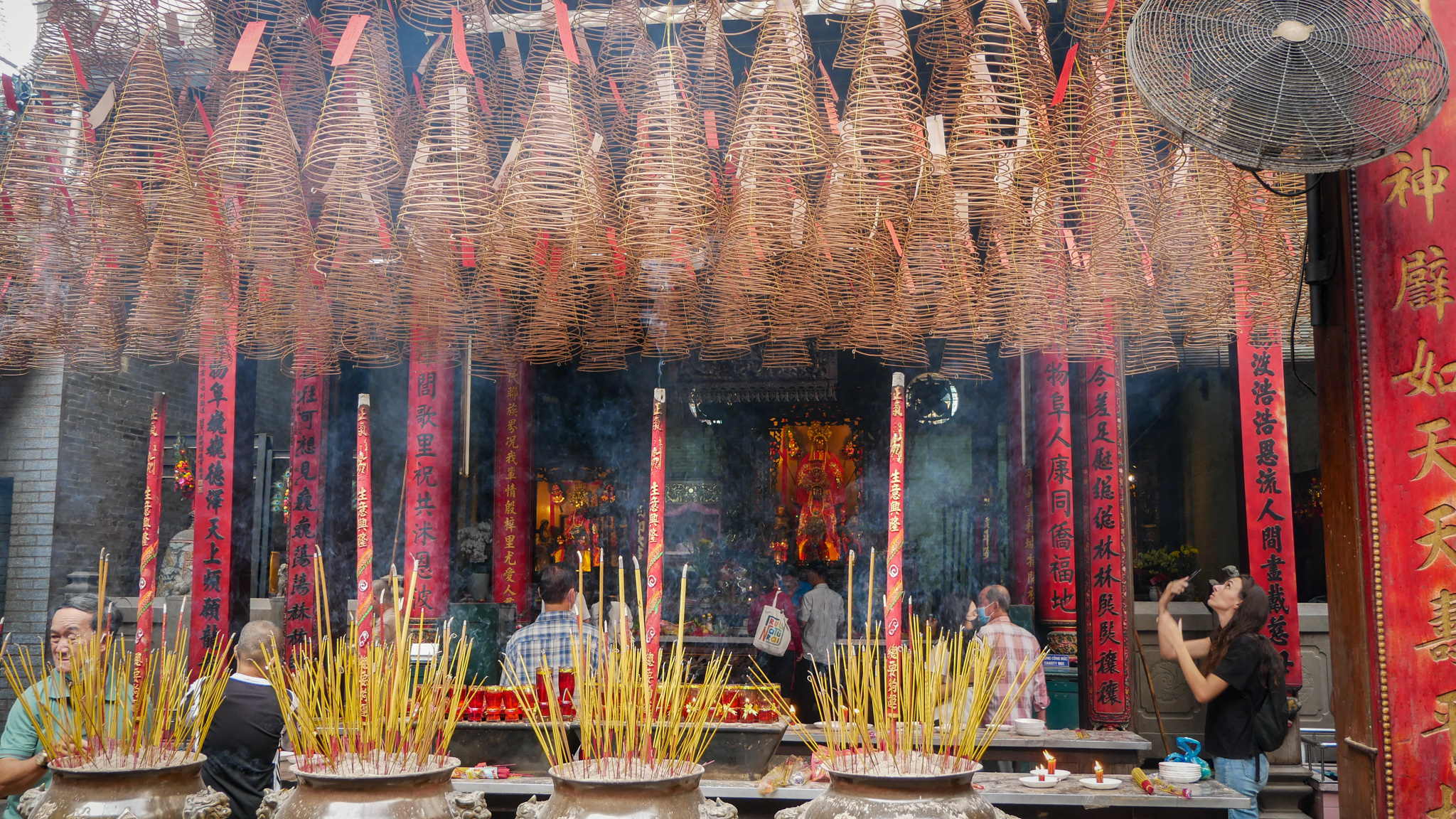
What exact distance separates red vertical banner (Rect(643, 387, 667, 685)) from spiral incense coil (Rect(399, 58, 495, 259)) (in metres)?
0.82

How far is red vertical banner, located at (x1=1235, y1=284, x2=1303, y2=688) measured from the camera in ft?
17.0

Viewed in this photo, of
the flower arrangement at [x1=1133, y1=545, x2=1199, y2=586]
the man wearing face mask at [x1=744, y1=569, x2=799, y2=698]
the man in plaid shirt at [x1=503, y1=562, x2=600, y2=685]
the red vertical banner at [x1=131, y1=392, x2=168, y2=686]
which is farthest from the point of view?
the flower arrangement at [x1=1133, y1=545, x2=1199, y2=586]

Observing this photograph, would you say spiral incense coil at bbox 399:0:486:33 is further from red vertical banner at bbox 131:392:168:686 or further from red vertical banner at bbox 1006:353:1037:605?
red vertical banner at bbox 1006:353:1037:605

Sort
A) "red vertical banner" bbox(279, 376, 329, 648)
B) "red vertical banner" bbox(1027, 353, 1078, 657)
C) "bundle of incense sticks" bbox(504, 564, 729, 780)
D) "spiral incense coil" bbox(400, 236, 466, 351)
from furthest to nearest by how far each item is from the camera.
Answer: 1. "red vertical banner" bbox(279, 376, 329, 648)
2. "red vertical banner" bbox(1027, 353, 1078, 657)
3. "spiral incense coil" bbox(400, 236, 466, 351)
4. "bundle of incense sticks" bbox(504, 564, 729, 780)

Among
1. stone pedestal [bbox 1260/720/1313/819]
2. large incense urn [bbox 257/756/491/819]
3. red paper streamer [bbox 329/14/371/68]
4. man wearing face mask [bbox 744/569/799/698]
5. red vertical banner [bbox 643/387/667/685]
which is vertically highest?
red paper streamer [bbox 329/14/371/68]

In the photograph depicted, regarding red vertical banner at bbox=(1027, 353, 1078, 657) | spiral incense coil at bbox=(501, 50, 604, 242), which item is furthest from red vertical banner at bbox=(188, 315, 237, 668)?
red vertical banner at bbox=(1027, 353, 1078, 657)

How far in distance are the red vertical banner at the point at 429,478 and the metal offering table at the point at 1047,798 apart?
8.69 feet

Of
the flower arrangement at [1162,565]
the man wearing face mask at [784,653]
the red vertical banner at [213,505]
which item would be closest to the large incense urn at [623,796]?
the red vertical banner at [213,505]

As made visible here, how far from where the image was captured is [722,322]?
470 cm

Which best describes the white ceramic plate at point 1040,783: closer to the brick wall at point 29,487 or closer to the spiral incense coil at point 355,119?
the spiral incense coil at point 355,119

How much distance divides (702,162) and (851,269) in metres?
1.41

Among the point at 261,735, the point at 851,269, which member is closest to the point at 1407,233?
the point at 851,269

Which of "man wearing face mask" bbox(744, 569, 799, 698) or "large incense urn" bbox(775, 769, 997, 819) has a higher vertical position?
"large incense urn" bbox(775, 769, 997, 819)

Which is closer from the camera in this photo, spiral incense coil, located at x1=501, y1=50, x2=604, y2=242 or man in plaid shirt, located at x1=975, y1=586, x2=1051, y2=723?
spiral incense coil, located at x1=501, y1=50, x2=604, y2=242
